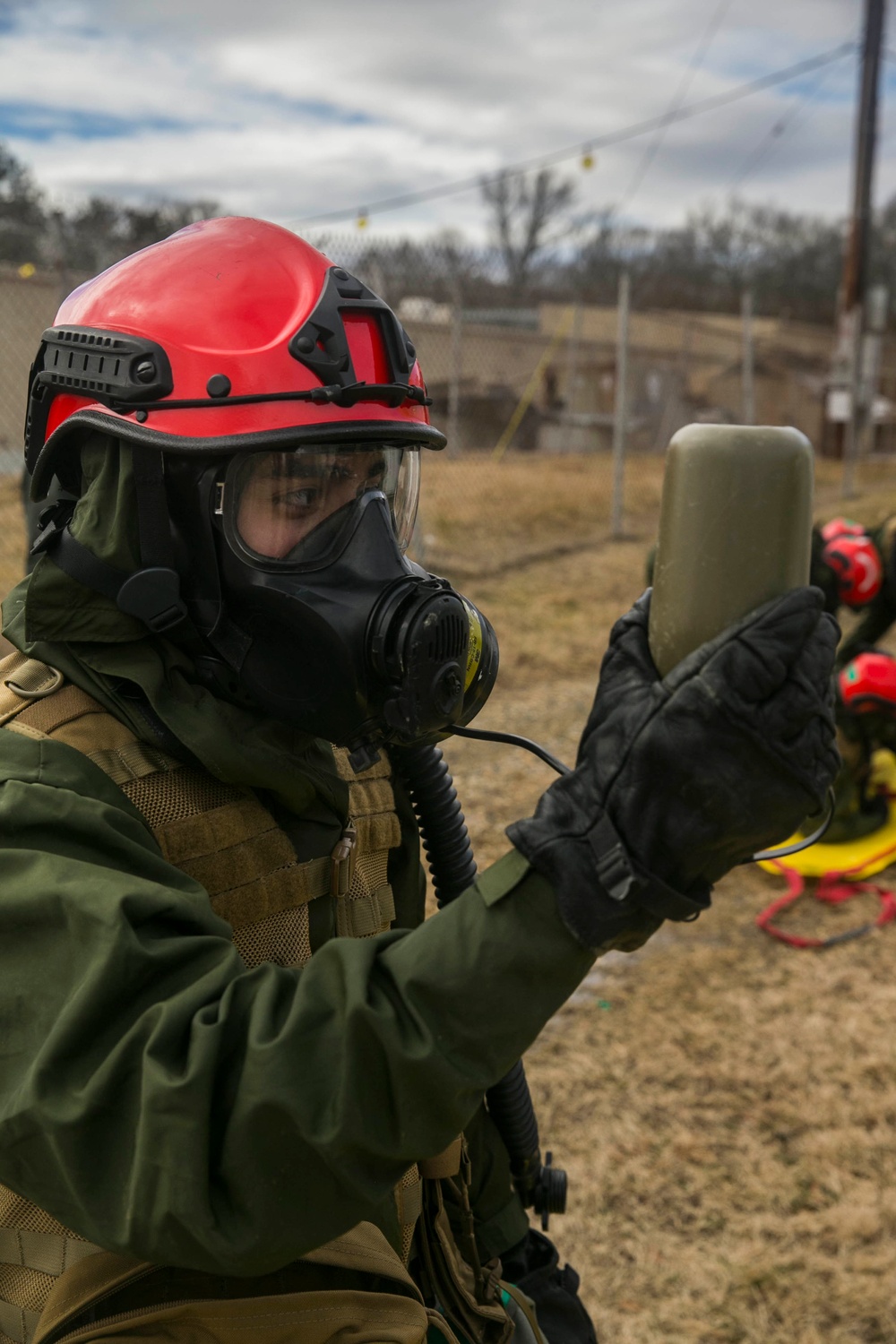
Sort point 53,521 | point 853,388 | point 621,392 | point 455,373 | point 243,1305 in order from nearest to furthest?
point 243,1305, point 53,521, point 621,392, point 455,373, point 853,388

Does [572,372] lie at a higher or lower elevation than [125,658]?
higher

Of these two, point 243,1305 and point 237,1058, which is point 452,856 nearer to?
point 243,1305

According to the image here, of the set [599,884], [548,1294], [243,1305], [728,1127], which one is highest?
[599,884]

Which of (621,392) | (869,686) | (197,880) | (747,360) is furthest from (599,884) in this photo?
(747,360)

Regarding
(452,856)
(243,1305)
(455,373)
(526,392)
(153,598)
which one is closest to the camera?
(243,1305)

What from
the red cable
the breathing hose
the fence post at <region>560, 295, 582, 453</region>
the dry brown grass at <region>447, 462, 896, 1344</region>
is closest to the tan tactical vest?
the breathing hose

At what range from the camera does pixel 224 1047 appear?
3.93 feet

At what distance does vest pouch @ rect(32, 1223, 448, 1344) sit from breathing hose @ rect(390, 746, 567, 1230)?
634 millimetres

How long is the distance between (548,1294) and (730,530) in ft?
5.60

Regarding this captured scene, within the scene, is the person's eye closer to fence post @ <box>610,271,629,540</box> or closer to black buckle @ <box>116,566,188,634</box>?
black buckle @ <box>116,566,188,634</box>

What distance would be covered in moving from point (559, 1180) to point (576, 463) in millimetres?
13527

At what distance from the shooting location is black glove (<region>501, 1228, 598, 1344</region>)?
88.7 inches

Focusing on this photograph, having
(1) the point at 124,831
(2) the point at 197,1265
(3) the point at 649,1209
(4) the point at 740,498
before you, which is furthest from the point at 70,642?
(3) the point at 649,1209

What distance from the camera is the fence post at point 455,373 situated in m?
12.0
